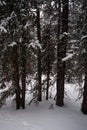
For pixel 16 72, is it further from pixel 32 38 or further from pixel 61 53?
pixel 61 53

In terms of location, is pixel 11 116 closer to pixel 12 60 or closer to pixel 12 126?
pixel 12 126

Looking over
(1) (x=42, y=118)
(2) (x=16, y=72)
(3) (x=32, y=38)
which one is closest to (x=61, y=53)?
(3) (x=32, y=38)

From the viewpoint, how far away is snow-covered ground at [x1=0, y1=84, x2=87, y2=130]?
8867 millimetres

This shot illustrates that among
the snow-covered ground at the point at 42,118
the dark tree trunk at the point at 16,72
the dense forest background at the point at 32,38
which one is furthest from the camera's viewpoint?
the dark tree trunk at the point at 16,72

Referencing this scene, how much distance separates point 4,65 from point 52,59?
441 centimetres

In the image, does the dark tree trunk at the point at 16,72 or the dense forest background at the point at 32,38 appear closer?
the dense forest background at the point at 32,38

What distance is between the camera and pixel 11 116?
996cm

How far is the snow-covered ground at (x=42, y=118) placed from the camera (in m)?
8.87

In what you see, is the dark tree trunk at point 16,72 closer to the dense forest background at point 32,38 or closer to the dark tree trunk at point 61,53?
the dense forest background at point 32,38

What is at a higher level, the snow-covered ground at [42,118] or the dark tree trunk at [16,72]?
the dark tree trunk at [16,72]

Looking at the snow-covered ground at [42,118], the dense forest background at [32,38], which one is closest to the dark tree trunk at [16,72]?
the dense forest background at [32,38]

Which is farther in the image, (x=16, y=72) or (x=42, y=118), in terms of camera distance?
(x=16, y=72)

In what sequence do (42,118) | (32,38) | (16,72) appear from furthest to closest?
(16,72) → (32,38) → (42,118)

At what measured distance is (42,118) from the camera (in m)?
9.68
